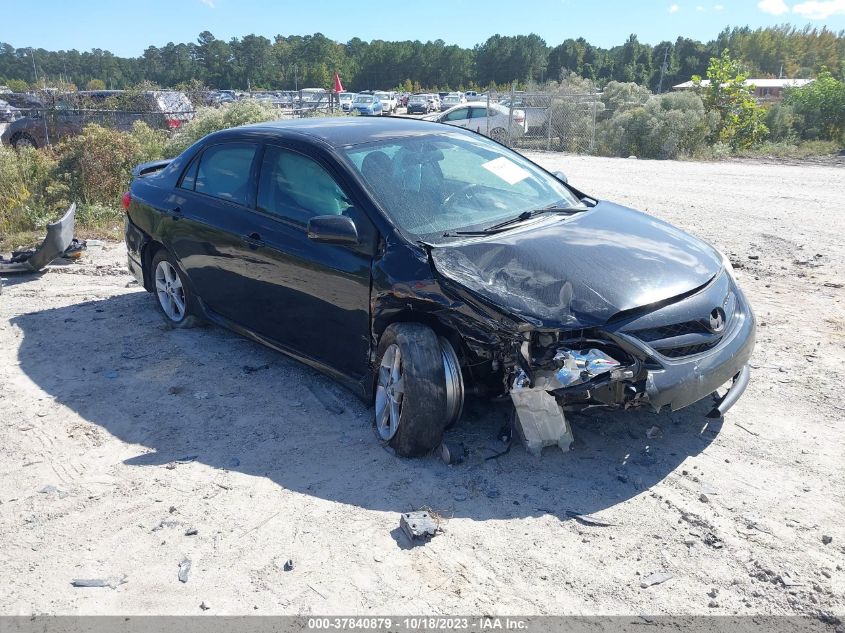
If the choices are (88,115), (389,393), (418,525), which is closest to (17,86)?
(88,115)

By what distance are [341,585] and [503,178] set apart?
3038 mm

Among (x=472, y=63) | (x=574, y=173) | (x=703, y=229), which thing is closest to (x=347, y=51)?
(x=472, y=63)

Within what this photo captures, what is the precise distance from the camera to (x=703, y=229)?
8914 millimetres

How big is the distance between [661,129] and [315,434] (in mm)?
18691

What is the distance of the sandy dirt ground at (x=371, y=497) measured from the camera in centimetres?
296

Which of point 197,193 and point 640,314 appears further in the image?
point 197,193

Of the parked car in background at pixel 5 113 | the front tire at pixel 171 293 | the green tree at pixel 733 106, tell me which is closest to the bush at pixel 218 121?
the front tire at pixel 171 293

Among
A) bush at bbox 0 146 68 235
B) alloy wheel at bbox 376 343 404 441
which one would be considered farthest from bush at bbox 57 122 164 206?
alloy wheel at bbox 376 343 404 441

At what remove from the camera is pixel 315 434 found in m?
4.33

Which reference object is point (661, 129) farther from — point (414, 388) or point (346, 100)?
point (346, 100)

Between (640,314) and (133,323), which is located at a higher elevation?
(640,314)

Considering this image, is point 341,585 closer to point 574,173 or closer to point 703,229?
point 703,229

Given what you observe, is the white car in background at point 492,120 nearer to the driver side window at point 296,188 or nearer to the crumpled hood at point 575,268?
the driver side window at point 296,188

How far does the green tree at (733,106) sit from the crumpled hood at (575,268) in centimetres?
1899
